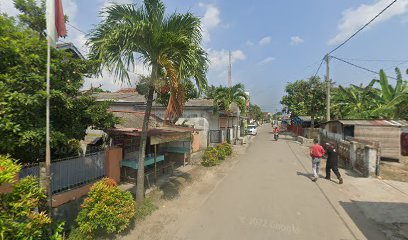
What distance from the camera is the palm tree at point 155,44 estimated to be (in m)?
6.19

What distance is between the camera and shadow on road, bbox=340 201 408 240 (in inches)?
222

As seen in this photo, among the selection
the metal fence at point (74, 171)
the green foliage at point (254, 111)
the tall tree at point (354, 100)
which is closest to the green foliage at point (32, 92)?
the metal fence at point (74, 171)

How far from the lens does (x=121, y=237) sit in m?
5.50

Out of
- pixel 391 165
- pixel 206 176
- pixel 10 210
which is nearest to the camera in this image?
pixel 10 210

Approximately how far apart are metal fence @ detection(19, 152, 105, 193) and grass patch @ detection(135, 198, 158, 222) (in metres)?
2.07

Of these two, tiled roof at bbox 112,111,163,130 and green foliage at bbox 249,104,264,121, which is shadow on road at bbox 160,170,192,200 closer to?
tiled roof at bbox 112,111,163,130

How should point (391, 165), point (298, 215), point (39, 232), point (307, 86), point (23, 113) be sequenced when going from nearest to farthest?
point (39, 232) → point (23, 113) → point (298, 215) → point (391, 165) → point (307, 86)

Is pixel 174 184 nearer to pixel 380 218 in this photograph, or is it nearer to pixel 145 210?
pixel 145 210

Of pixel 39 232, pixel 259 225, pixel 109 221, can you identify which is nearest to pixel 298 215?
pixel 259 225

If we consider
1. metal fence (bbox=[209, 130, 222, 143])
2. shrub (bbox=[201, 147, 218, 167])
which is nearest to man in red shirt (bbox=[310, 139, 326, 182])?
shrub (bbox=[201, 147, 218, 167])

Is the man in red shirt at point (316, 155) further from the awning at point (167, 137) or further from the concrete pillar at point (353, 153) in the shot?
the awning at point (167, 137)

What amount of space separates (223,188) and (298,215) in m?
3.31

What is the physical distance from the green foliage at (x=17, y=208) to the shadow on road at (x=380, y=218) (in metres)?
7.02

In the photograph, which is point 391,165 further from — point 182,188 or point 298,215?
point 182,188
